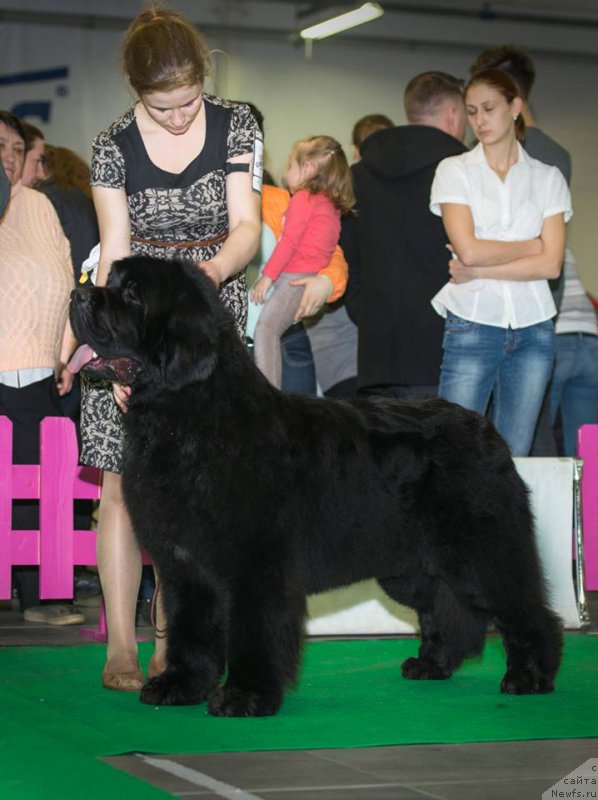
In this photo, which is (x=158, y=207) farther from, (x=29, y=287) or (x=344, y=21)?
(x=344, y=21)

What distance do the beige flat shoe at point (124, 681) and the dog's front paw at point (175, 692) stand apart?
0.72ft

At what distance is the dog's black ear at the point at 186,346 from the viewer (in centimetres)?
332

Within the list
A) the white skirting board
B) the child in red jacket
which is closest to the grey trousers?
the child in red jacket

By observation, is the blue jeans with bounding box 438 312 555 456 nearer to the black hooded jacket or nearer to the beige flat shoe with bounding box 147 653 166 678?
the black hooded jacket

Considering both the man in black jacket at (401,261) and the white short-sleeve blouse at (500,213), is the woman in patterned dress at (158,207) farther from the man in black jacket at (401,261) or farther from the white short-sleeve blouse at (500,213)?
the man in black jacket at (401,261)

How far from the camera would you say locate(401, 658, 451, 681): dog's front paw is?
13.7 feet

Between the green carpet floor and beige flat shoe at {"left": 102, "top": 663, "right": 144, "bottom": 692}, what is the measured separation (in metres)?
0.04

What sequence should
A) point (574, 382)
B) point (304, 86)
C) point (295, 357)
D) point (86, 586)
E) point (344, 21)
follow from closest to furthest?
point (295, 357), point (86, 586), point (574, 382), point (344, 21), point (304, 86)

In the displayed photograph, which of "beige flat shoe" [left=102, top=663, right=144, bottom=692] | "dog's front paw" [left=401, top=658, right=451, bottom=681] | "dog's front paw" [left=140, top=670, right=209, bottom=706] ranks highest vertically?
"dog's front paw" [left=140, top=670, right=209, bottom=706]

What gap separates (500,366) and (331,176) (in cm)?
127

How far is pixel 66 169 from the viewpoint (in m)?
6.82

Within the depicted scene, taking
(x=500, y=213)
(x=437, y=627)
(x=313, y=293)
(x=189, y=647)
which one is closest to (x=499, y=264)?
(x=500, y=213)

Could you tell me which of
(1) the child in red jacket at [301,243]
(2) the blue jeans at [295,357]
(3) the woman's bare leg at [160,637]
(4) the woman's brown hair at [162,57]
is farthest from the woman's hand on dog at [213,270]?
(2) the blue jeans at [295,357]

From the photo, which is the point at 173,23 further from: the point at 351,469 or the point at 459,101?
the point at 459,101
